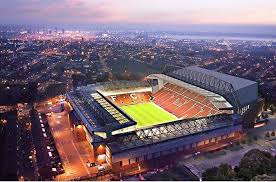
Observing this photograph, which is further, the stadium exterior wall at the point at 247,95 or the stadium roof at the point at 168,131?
the stadium exterior wall at the point at 247,95

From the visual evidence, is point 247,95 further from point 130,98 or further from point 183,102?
point 130,98

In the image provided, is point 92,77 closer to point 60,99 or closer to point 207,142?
point 60,99

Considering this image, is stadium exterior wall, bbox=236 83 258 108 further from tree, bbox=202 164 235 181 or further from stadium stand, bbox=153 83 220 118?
tree, bbox=202 164 235 181

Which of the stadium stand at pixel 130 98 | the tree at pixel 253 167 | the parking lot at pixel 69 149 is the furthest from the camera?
the stadium stand at pixel 130 98

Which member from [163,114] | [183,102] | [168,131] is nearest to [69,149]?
[168,131]

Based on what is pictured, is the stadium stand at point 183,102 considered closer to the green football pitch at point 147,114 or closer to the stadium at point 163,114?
the stadium at point 163,114

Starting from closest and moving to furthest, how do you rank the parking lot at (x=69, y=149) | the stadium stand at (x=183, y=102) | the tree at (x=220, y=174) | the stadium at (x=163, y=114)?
the tree at (x=220, y=174) < the parking lot at (x=69, y=149) < the stadium at (x=163, y=114) < the stadium stand at (x=183, y=102)

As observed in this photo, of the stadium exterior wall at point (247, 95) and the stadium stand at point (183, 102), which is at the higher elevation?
the stadium exterior wall at point (247, 95)

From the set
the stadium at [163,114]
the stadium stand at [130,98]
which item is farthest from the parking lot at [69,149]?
the stadium stand at [130,98]

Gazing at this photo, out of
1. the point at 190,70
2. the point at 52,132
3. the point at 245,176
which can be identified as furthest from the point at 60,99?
the point at 245,176
